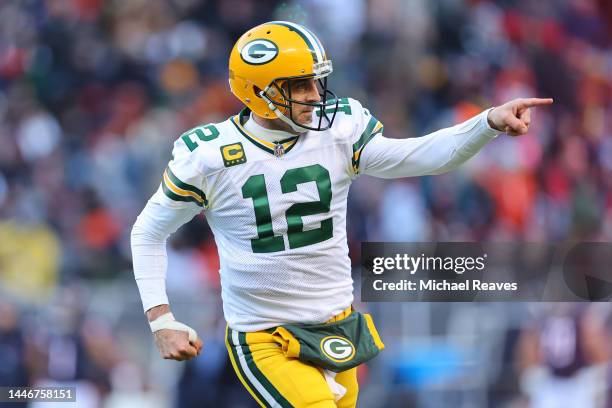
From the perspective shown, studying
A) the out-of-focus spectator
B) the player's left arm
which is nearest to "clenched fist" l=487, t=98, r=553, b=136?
the player's left arm

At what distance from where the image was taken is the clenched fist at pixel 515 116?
12.6ft

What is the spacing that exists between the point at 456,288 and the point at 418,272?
0.24 meters

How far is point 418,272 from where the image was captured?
6.46 metres

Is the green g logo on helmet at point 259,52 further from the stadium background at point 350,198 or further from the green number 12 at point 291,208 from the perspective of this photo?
the stadium background at point 350,198

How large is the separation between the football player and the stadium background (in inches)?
58.8

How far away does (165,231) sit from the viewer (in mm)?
4234

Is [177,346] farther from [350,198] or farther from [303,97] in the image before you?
[350,198]

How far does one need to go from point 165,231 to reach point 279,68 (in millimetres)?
727

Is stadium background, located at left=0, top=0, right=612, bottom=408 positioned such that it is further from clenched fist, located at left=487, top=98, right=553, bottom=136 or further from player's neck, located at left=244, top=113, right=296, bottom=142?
clenched fist, located at left=487, top=98, right=553, bottom=136

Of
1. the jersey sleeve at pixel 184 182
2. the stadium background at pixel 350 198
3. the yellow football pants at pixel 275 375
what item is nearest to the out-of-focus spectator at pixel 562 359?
the stadium background at pixel 350 198

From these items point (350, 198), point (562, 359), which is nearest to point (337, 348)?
point (562, 359)

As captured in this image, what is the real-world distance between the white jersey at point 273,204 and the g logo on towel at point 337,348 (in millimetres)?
90

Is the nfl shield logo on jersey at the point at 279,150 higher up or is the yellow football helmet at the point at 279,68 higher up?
the yellow football helmet at the point at 279,68

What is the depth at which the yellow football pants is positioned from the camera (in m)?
3.96
